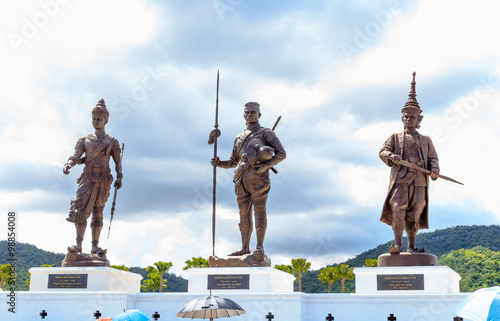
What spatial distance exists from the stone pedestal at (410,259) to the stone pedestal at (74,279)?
19.1ft

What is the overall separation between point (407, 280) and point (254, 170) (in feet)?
12.5

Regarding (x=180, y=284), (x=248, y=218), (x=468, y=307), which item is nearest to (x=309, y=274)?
(x=180, y=284)

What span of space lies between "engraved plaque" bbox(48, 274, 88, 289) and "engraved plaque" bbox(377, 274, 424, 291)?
6200 mm

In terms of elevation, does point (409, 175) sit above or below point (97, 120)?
below

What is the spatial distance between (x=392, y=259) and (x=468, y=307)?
570 centimetres

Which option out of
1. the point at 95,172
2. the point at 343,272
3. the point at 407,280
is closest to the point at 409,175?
the point at 407,280

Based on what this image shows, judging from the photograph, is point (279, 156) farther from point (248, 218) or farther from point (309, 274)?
point (309, 274)

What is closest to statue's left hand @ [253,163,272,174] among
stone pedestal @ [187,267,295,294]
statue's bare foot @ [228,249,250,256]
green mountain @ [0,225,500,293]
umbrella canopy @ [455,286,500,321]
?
statue's bare foot @ [228,249,250,256]

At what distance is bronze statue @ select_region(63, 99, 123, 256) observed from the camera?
13.8m

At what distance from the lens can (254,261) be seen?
42.2 feet

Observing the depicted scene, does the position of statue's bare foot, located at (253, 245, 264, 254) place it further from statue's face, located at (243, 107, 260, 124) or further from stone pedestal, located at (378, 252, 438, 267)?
statue's face, located at (243, 107, 260, 124)

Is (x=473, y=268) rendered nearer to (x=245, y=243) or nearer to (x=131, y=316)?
(x=245, y=243)

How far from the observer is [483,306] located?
21.5 ft

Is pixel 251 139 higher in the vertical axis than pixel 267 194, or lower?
higher
